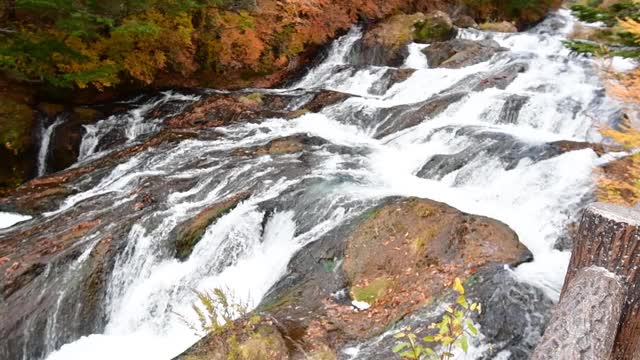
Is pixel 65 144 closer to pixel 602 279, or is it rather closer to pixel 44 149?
pixel 44 149

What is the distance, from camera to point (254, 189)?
283 inches

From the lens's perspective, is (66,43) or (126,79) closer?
(66,43)

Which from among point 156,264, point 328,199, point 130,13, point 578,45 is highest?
point 130,13

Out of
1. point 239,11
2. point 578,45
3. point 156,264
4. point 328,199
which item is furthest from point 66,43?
point 578,45

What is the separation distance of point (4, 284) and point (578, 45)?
10274 mm

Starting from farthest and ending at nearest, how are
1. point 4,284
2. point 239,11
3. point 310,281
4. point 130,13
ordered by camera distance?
point 239,11
point 130,13
point 4,284
point 310,281

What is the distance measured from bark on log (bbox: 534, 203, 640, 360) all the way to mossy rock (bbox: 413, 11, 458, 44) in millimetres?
13647

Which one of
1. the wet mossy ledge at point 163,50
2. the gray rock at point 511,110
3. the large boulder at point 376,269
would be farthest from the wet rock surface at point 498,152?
the wet mossy ledge at point 163,50

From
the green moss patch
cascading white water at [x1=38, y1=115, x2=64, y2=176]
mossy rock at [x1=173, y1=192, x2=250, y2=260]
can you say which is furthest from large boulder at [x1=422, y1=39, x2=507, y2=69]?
cascading white water at [x1=38, y1=115, x2=64, y2=176]

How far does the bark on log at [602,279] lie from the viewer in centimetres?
246

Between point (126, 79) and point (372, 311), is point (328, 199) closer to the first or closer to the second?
point (372, 311)

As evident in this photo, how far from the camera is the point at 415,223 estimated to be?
5660 mm

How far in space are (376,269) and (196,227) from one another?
2580mm

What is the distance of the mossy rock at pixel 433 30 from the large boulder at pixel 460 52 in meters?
1.12
